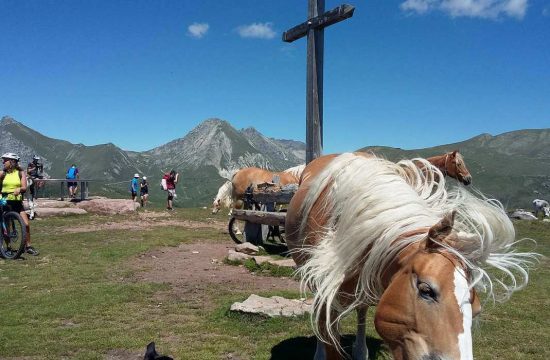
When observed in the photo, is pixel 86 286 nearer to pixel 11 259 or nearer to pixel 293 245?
pixel 11 259

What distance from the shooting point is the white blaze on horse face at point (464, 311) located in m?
1.78

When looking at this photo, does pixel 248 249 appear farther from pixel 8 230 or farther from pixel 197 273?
pixel 8 230

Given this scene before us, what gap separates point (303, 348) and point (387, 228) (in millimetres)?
2962

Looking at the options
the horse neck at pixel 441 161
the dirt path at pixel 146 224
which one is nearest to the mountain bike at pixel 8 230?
the dirt path at pixel 146 224

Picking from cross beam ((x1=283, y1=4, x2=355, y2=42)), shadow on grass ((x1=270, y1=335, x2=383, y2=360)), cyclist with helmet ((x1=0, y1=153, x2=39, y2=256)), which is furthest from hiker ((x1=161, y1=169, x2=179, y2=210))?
shadow on grass ((x1=270, y1=335, x2=383, y2=360))

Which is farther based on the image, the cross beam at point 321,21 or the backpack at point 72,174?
the backpack at point 72,174

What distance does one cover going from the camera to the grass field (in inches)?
188

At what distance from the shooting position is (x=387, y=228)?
2.40 meters

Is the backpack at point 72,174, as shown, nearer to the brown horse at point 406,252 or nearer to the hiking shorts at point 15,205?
the hiking shorts at point 15,205

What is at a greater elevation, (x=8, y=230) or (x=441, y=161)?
(x=441, y=161)

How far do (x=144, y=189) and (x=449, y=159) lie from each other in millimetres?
17443


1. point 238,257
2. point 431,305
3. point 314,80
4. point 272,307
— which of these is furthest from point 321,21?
point 431,305

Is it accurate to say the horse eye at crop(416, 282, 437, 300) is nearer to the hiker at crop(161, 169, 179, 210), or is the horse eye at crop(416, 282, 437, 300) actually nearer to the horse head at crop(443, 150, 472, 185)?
the horse head at crop(443, 150, 472, 185)

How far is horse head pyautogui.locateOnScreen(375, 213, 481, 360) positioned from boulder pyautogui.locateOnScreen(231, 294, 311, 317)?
12.1 feet
